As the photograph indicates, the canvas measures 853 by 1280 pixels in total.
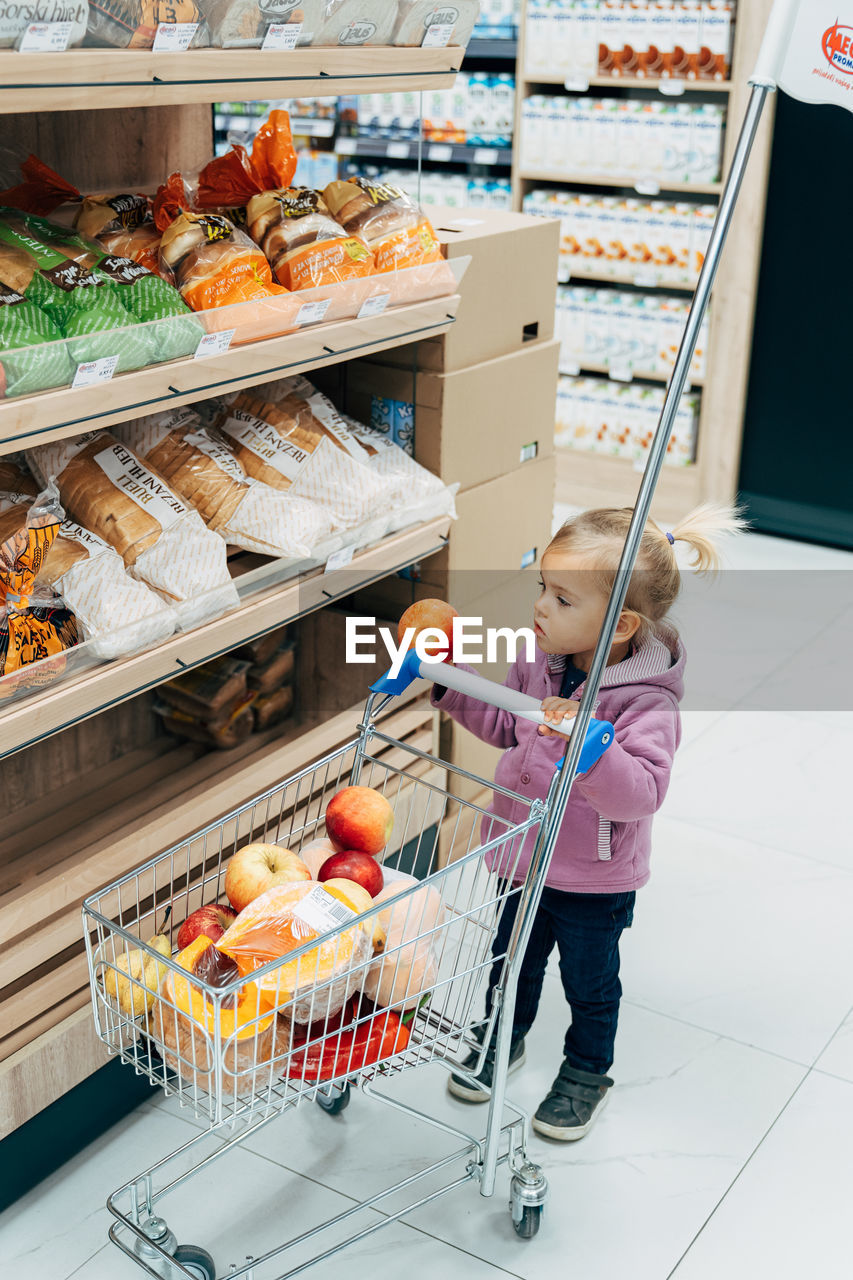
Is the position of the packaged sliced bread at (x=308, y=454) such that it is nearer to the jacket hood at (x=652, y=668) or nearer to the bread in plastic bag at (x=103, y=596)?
the bread in plastic bag at (x=103, y=596)

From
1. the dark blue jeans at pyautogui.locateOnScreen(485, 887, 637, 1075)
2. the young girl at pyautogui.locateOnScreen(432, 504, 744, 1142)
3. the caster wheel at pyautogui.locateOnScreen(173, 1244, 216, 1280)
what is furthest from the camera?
the dark blue jeans at pyautogui.locateOnScreen(485, 887, 637, 1075)

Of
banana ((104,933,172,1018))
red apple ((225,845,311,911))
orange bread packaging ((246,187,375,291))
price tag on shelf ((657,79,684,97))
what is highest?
price tag on shelf ((657,79,684,97))

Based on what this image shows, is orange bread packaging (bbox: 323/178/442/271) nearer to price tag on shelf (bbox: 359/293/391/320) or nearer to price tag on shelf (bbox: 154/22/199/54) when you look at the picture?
price tag on shelf (bbox: 359/293/391/320)

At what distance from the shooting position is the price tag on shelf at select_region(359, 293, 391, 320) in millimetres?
2250

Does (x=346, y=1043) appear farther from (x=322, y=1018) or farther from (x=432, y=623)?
(x=432, y=623)

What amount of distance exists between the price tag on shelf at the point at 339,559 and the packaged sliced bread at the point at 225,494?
0.14 feet

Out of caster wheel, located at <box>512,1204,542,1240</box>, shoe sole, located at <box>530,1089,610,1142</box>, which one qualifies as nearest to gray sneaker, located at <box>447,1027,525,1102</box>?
shoe sole, located at <box>530,1089,610,1142</box>

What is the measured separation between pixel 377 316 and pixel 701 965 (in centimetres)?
146

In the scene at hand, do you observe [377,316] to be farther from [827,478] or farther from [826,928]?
[827,478]

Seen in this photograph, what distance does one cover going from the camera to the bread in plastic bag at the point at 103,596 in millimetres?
1928

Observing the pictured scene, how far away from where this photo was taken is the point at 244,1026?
146cm

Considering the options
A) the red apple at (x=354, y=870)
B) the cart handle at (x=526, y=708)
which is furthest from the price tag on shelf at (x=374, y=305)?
the red apple at (x=354, y=870)

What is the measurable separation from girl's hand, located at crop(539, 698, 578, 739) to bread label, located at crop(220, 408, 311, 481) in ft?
2.35

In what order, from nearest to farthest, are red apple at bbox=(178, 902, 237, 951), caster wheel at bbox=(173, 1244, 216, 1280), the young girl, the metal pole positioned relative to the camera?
1. the metal pole
2. red apple at bbox=(178, 902, 237, 951)
3. caster wheel at bbox=(173, 1244, 216, 1280)
4. the young girl
